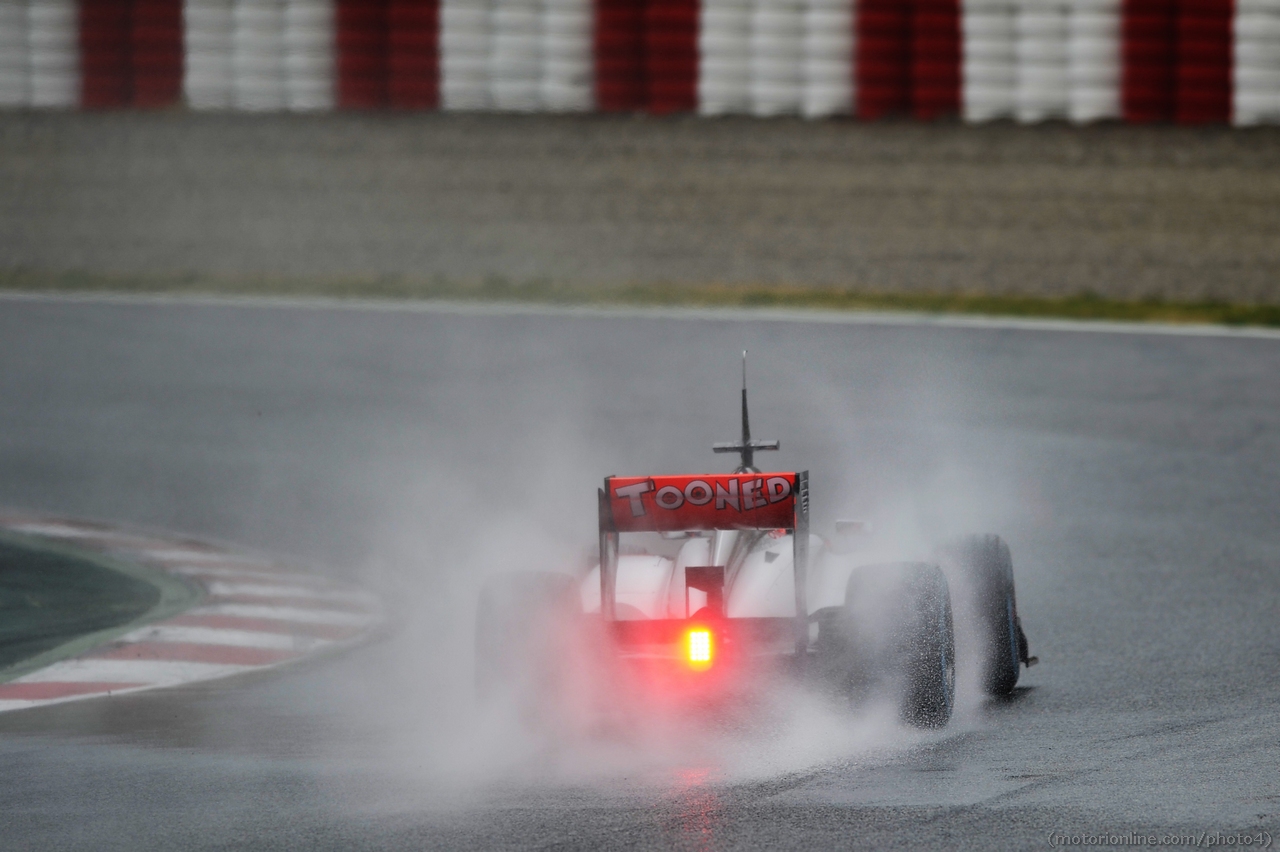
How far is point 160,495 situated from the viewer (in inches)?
491

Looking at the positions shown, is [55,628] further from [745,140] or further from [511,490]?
[745,140]

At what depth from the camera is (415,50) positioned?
2031 centimetres

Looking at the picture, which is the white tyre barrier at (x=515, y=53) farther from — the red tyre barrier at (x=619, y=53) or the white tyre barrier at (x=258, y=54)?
the white tyre barrier at (x=258, y=54)

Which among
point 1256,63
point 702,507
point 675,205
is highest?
point 1256,63

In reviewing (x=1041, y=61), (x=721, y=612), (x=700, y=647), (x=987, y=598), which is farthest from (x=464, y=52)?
(x=700, y=647)

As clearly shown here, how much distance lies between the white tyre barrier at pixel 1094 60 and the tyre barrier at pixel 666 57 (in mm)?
14

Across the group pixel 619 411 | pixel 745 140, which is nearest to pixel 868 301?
pixel 745 140

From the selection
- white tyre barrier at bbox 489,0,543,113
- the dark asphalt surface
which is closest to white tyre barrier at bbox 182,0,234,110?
white tyre barrier at bbox 489,0,543,113

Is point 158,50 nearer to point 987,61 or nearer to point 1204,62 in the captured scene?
point 987,61

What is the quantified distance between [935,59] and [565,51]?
382cm

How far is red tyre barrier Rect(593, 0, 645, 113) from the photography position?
20.1 metres

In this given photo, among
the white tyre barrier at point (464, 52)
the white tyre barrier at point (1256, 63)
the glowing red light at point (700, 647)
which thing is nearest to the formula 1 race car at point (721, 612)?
the glowing red light at point (700, 647)

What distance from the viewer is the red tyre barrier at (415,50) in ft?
66.5

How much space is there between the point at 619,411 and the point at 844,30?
7404 mm
